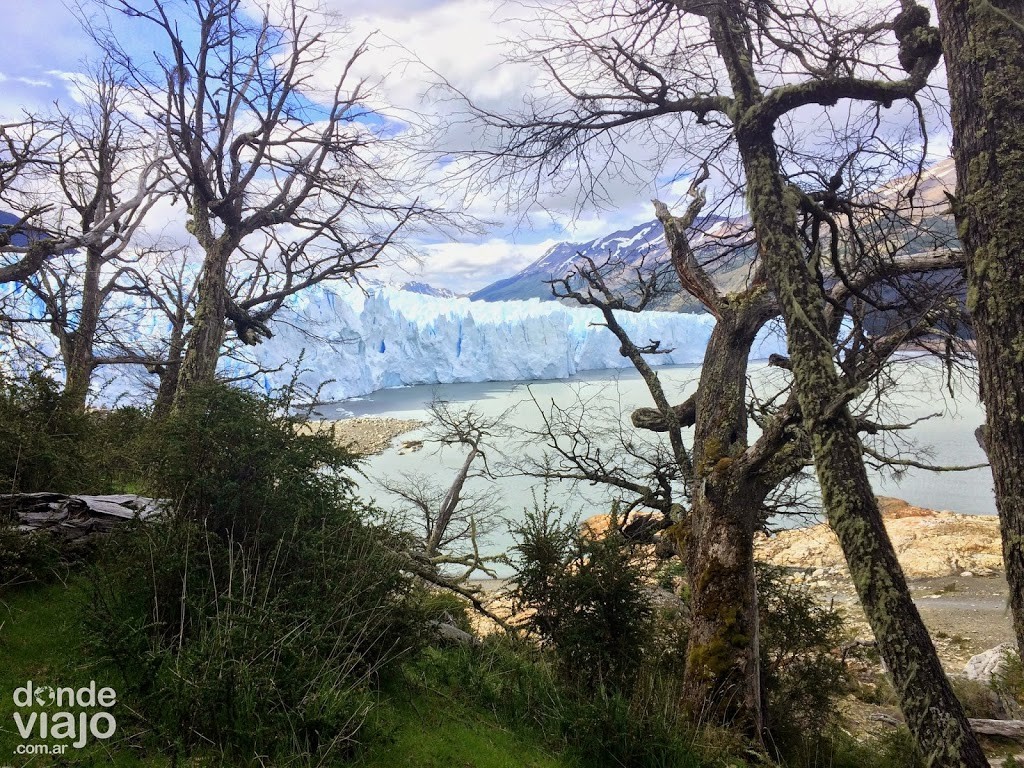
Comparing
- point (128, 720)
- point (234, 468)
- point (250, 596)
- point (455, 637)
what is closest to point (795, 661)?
point (455, 637)

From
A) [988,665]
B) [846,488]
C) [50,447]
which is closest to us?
[846,488]

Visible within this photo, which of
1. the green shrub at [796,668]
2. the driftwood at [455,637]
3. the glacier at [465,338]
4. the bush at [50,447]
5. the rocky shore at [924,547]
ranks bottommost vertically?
the rocky shore at [924,547]

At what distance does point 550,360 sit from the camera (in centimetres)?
3266

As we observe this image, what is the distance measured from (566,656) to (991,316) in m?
4.24

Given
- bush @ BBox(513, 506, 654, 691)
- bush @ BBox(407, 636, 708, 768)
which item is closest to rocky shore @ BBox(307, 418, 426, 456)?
bush @ BBox(513, 506, 654, 691)

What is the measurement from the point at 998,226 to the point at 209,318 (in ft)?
28.3

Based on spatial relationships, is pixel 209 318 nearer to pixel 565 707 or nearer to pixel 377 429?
pixel 565 707

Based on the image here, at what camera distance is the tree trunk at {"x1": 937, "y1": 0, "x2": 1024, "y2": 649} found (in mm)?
2562

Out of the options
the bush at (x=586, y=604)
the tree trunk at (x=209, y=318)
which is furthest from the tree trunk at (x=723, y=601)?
the tree trunk at (x=209, y=318)

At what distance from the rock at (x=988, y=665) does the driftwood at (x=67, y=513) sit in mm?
9460

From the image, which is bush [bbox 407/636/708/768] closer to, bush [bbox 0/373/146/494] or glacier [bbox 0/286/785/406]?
bush [bbox 0/373/146/494]

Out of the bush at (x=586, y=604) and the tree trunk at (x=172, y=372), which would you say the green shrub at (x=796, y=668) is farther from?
the tree trunk at (x=172, y=372)

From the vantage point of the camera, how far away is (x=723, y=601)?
198 inches

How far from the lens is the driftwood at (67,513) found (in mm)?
3908
